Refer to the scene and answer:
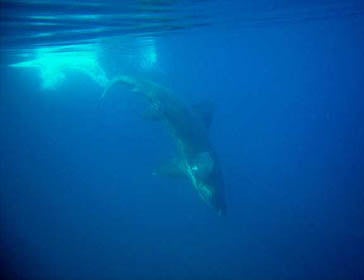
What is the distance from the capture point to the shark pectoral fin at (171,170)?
14937 millimetres

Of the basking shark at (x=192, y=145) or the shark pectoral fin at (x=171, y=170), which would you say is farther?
the shark pectoral fin at (x=171, y=170)

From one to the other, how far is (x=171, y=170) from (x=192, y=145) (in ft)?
5.08

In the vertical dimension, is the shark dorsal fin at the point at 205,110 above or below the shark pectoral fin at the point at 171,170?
above

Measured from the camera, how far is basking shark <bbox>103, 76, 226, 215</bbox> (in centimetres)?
1329

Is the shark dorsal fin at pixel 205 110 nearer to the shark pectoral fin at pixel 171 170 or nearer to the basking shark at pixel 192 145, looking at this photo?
the basking shark at pixel 192 145

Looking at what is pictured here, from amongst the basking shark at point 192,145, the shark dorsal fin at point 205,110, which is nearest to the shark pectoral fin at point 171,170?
the basking shark at point 192,145

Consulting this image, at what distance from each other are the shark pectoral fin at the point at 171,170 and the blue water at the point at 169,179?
16.7ft

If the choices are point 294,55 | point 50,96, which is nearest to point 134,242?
point 294,55

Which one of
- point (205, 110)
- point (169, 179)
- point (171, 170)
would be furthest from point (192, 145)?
point (169, 179)

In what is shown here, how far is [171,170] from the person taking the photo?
49.2 feet

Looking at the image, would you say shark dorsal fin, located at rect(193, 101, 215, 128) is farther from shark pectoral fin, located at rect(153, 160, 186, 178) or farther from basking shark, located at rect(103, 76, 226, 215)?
shark pectoral fin, located at rect(153, 160, 186, 178)

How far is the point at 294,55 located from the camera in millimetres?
54156

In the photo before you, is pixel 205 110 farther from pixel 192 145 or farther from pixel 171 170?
pixel 171 170

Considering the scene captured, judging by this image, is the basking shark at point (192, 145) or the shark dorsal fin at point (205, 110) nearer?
the basking shark at point (192, 145)
